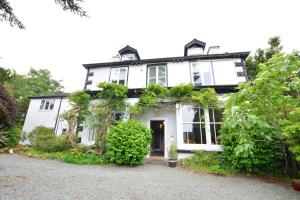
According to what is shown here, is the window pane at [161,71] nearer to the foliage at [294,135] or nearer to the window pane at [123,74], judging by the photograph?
the window pane at [123,74]

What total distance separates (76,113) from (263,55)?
17.1m

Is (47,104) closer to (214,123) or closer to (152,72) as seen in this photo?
(152,72)

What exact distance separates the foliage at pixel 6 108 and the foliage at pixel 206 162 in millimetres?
9955

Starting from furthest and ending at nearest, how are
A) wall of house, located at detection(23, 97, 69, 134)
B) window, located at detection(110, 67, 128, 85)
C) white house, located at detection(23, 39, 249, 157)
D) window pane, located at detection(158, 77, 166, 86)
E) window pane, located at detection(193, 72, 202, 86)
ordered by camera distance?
wall of house, located at detection(23, 97, 69, 134)
window, located at detection(110, 67, 128, 85)
window pane, located at detection(158, 77, 166, 86)
window pane, located at detection(193, 72, 202, 86)
white house, located at detection(23, 39, 249, 157)

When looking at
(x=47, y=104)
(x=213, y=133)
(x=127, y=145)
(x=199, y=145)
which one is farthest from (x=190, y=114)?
(x=47, y=104)

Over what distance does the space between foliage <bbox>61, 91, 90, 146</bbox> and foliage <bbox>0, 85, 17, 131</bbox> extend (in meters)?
2.83

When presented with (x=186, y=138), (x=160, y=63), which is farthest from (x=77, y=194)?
(x=160, y=63)

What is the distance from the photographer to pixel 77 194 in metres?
3.27

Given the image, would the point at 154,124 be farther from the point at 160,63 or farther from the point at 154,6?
the point at 154,6

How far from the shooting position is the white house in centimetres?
774

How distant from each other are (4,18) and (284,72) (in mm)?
5676

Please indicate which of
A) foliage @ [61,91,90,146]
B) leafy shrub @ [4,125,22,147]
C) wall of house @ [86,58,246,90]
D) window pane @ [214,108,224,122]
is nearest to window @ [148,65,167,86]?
wall of house @ [86,58,246,90]

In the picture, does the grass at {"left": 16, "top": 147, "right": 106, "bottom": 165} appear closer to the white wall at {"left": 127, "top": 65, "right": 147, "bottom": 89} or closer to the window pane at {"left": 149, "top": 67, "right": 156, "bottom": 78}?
the white wall at {"left": 127, "top": 65, "right": 147, "bottom": 89}

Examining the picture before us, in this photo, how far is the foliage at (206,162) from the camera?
5.86 metres
